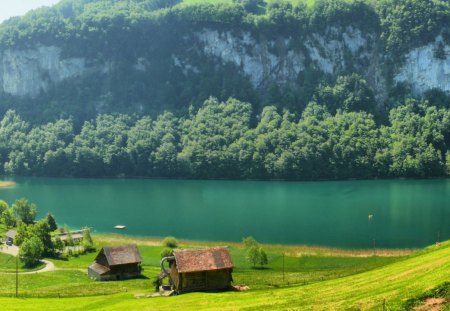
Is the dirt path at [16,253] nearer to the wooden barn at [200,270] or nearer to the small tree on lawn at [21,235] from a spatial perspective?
the small tree on lawn at [21,235]

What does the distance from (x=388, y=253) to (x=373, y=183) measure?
87298 millimetres

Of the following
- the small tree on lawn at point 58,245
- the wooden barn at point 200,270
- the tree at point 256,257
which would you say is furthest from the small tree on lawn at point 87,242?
the wooden barn at point 200,270

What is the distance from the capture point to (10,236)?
83250 millimetres

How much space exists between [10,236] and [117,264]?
28767mm

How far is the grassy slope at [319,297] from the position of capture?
91.3 ft

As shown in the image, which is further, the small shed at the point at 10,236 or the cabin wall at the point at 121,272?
the small shed at the point at 10,236

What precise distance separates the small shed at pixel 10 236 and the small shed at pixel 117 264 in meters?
24.2

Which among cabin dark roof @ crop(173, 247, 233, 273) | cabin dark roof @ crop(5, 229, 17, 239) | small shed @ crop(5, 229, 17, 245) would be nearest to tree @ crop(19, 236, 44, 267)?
small shed @ crop(5, 229, 17, 245)

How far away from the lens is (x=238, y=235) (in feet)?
281

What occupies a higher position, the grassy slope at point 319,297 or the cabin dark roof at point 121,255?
the grassy slope at point 319,297

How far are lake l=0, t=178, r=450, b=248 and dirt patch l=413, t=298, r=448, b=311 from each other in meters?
50.9

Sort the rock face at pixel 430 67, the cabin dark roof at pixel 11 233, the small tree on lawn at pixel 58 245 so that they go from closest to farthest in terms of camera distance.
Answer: the small tree on lawn at pixel 58 245 < the cabin dark roof at pixel 11 233 < the rock face at pixel 430 67

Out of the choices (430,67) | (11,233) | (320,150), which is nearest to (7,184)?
(11,233)

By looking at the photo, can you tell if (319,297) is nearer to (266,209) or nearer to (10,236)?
(10,236)
